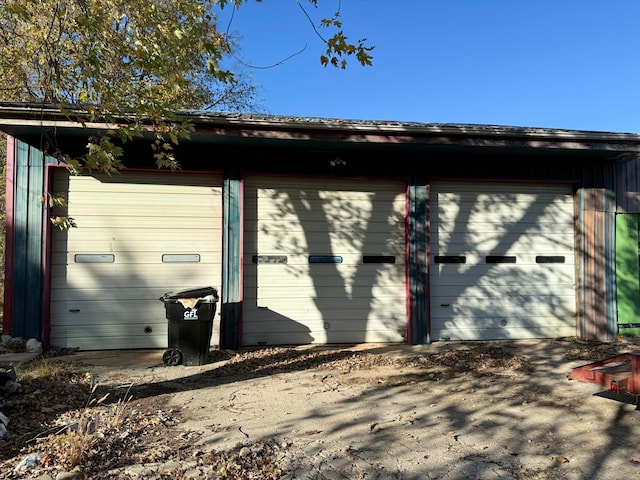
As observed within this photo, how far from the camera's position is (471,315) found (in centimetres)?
875

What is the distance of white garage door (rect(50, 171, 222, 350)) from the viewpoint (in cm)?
773

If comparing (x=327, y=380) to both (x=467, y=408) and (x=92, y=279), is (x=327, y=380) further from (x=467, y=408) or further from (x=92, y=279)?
(x=92, y=279)

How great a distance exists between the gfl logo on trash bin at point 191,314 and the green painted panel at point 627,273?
7.81m

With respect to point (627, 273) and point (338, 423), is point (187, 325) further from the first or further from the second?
point (627, 273)

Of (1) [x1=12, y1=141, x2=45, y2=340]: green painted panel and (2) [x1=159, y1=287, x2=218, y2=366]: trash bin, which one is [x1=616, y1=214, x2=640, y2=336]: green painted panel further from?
(1) [x1=12, y1=141, x2=45, y2=340]: green painted panel

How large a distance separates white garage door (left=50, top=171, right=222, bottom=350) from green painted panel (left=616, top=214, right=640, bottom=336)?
7.56 m

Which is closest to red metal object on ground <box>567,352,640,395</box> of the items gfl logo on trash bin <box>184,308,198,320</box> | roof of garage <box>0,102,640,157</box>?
roof of garage <box>0,102,640,157</box>

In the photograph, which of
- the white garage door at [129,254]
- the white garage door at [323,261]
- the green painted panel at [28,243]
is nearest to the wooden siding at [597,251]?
the white garage door at [323,261]

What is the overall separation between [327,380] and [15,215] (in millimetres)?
5620

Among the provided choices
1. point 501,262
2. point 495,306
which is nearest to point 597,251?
point 501,262

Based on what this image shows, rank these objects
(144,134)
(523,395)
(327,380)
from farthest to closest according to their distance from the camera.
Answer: (144,134) < (327,380) < (523,395)

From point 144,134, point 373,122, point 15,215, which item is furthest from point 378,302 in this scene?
point 15,215

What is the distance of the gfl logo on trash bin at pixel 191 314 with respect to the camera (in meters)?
6.67

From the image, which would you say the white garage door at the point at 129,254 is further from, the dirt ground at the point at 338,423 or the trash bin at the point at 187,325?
the trash bin at the point at 187,325
